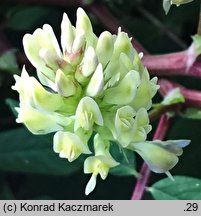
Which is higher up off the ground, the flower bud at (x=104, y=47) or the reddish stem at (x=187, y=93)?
the flower bud at (x=104, y=47)

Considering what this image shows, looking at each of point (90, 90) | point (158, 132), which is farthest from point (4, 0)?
point (90, 90)

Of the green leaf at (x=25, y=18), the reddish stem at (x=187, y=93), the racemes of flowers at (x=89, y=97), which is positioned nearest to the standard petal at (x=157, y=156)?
the racemes of flowers at (x=89, y=97)

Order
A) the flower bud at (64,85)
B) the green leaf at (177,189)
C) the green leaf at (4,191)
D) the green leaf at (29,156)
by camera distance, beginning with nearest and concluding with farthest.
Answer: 1. the flower bud at (64,85)
2. the green leaf at (177,189)
3. the green leaf at (29,156)
4. the green leaf at (4,191)

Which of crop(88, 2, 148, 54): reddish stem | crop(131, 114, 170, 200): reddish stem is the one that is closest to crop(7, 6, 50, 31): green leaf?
crop(88, 2, 148, 54): reddish stem

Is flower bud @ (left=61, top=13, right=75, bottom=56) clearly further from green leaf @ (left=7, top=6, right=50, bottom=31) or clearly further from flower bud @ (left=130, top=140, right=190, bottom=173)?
green leaf @ (left=7, top=6, right=50, bottom=31)

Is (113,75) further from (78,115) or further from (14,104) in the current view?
(14,104)

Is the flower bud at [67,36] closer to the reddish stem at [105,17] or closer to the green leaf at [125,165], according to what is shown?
the green leaf at [125,165]
